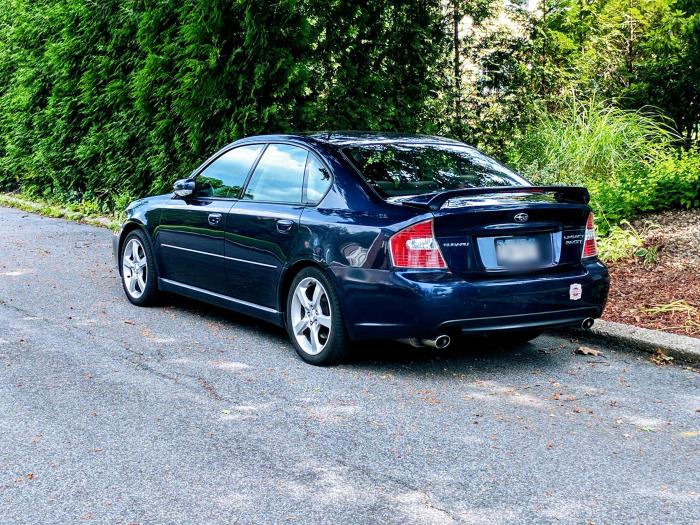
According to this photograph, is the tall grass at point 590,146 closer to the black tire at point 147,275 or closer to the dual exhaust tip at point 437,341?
the black tire at point 147,275

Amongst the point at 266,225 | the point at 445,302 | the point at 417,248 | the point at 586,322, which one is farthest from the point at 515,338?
the point at 266,225

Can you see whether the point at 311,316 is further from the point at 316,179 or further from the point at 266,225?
the point at 316,179

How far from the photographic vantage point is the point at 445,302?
554cm

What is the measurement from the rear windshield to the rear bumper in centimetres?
70

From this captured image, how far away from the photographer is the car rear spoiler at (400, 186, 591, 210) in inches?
222

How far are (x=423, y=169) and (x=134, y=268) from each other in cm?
312

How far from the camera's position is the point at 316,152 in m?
6.52

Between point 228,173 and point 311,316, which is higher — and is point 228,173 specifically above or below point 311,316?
above

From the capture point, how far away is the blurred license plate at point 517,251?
5.76 m

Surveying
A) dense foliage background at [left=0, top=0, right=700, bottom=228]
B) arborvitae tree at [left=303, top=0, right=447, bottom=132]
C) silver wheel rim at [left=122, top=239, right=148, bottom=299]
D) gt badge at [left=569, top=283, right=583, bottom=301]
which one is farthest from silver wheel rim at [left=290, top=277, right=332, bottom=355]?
arborvitae tree at [left=303, top=0, right=447, bottom=132]

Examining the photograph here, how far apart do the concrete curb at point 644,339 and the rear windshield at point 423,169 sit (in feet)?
4.12

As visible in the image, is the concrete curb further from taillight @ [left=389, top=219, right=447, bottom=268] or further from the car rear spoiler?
taillight @ [left=389, top=219, right=447, bottom=268]

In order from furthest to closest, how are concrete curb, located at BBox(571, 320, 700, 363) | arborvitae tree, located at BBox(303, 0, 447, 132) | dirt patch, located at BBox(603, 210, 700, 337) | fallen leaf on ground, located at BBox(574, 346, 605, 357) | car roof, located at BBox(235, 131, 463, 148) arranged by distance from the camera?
1. arborvitae tree, located at BBox(303, 0, 447, 132)
2. dirt patch, located at BBox(603, 210, 700, 337)
3. car roof, located at BBox(235, 131, 463, 148)
4. fallen leaf on ground, located at BBox(574, 346, 605, 357)
5. concrete curb, located at BBox(571, 320, 700, 363)

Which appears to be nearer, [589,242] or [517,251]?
[517,251]
